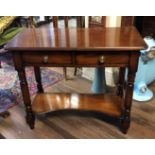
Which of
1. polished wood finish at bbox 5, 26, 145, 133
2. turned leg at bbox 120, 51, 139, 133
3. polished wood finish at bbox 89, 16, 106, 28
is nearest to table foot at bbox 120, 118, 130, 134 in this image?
turned leg at bbox 120, 51, 139, 133

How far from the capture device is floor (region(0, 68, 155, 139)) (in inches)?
62.0

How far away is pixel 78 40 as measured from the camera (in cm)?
129

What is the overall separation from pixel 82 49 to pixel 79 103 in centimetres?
64

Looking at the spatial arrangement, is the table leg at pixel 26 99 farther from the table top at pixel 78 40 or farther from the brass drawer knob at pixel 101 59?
the brass drawer knob at pixel 101 59

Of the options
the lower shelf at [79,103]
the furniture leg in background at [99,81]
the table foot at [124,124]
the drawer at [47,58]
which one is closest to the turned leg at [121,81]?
the lower shelf at [79,103]

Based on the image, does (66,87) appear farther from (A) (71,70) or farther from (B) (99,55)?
(B) (99,55)

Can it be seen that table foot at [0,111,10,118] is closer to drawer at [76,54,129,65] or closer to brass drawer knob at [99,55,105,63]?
drawer at [76,54,129,65]

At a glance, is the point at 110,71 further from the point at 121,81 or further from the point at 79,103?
the point at 79,103

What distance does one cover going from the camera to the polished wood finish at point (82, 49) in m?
1.19

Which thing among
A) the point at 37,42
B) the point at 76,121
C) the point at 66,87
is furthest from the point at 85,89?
the point at 37,42

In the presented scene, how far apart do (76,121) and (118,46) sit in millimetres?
818

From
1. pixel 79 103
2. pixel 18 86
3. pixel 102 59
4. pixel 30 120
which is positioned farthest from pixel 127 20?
pixel 18 86

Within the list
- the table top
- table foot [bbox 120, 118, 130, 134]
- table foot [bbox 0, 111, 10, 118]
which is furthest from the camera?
table foot [bbox 0, 111, 10, 118]
